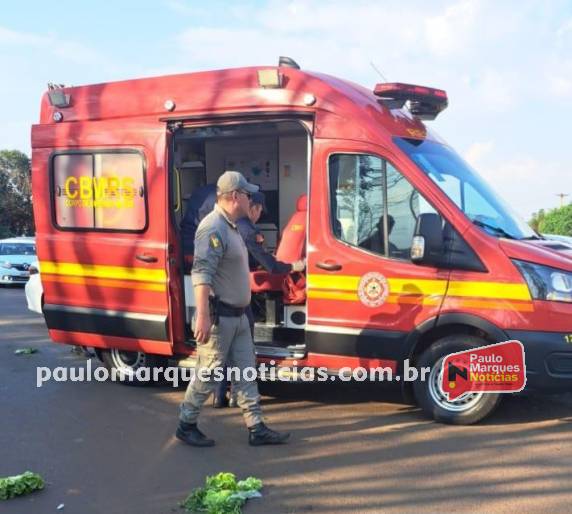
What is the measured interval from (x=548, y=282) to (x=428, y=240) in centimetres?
93

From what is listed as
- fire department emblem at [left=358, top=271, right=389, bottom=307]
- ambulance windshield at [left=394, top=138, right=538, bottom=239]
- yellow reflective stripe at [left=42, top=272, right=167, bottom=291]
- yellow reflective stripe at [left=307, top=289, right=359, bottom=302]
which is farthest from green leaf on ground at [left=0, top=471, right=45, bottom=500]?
ambulance windshield at [left=394, top=138, right=538, bottom=239]

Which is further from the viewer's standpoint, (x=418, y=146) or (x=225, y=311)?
(x=418, y=146)

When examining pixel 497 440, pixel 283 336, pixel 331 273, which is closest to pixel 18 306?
pixel 283 336

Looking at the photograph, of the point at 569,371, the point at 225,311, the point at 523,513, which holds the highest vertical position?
the point at 225,311

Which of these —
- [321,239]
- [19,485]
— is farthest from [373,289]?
[19,485]

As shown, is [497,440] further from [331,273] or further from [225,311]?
[225,311]

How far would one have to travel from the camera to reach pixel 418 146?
5.46m

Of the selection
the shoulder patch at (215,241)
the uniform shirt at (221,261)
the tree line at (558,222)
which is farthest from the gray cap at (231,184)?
the tree line at (558,222)

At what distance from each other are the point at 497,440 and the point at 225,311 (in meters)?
2.25

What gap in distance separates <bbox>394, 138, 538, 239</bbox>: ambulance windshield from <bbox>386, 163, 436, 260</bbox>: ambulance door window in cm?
21

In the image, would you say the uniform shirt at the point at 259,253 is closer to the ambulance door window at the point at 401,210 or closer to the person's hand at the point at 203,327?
the ambulance door window at the point at 401,210

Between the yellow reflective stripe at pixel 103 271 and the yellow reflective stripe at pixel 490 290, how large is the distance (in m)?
2.64

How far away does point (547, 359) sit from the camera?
15.6 feet

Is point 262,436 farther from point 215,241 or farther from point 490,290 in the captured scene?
point 490,290
